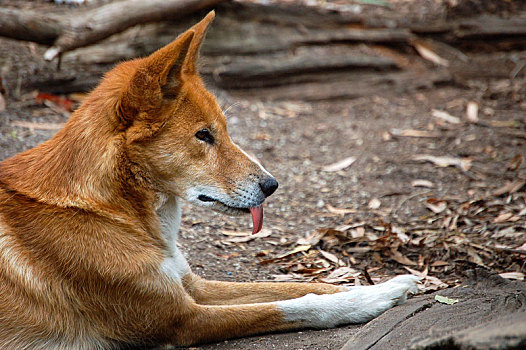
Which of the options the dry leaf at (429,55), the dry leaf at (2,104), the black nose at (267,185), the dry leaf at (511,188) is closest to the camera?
the black nose at (267,185)

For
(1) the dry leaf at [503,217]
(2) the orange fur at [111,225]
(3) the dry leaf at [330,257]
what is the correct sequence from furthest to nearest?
(1) the dry leaf at [503,217] → (3) the dry leaf at [330,257] → (2) the orange fur at [111,225]

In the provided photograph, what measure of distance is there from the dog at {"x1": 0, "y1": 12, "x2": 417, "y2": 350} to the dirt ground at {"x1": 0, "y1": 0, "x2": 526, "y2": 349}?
0.25m

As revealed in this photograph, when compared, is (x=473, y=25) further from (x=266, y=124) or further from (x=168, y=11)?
(x=168, y=11)

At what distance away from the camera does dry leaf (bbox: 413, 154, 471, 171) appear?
6.23m

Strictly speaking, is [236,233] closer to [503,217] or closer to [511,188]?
[503,217]

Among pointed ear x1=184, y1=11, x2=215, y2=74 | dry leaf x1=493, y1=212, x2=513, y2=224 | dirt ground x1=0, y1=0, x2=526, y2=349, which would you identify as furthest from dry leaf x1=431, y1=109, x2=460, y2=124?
pointed ear x1=184, y1=11, x2=215, y2=74

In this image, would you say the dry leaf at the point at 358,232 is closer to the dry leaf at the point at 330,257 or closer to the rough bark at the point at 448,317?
the dry leaf at the point at 330,257

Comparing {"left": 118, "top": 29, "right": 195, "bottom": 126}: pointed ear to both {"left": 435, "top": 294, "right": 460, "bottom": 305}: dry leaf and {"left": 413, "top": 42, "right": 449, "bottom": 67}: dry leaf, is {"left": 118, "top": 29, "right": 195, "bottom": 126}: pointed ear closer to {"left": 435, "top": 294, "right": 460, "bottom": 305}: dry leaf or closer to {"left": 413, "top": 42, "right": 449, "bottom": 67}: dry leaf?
{"left": 435, "top": 294, "right": 460, "bottom": 305}: dry leaf

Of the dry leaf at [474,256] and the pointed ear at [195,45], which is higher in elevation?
the pointed ear at [195,45]

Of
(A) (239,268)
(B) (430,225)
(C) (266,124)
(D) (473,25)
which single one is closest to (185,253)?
(A) (239,268)

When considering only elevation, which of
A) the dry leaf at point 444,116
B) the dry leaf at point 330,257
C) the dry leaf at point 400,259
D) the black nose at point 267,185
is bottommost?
the dry leaf at point 330,257

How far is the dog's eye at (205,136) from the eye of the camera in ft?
11.4

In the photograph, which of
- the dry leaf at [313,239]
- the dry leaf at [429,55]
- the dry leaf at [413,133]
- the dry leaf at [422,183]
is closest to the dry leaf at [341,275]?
the dry leaf at [313,239]

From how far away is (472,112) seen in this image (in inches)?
301
